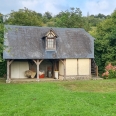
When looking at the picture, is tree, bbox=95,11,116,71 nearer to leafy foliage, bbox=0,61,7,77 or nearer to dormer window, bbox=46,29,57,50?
dormer window, bbox=46,29,57,50

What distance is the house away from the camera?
83.8ft

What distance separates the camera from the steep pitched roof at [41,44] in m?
25.2

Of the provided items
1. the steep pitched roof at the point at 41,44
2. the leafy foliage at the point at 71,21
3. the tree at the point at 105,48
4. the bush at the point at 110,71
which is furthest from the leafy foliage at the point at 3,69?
the leafy foliage at the point at 71,21

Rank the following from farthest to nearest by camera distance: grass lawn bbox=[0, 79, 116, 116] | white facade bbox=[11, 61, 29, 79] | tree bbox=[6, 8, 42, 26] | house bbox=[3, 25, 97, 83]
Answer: tree bbox=[6, 8, 42, 26] < white facade bbox=[11, 61, 29, 79] < house bbox=[3, 25, 97, 83] < grass lawn bbox=[0, 79, 116, 116]

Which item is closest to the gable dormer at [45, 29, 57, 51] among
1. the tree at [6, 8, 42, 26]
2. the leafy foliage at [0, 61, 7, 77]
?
the leafy foliage at [0, 61, 7, 77]

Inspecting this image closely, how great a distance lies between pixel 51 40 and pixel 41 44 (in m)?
1.18

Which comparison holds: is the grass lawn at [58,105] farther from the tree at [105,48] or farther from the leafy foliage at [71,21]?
the leafy foliage at [71,21]

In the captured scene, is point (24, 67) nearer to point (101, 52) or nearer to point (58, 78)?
point (58, 78)

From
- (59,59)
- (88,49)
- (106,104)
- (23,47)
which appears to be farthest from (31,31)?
(106,104)

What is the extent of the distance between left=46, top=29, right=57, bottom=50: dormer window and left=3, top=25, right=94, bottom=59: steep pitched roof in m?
0.50

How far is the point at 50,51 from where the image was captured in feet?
86.1

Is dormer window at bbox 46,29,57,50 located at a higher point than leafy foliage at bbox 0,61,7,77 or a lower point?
higher

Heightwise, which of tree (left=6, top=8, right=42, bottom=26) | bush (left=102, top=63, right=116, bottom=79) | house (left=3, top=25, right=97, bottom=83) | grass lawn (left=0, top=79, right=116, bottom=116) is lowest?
grass lawn (left=0, top=79, right=116, bottom=116)

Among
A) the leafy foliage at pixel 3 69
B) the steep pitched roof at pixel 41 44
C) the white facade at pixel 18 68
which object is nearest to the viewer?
the steep pitched roof at pixel 41 44
